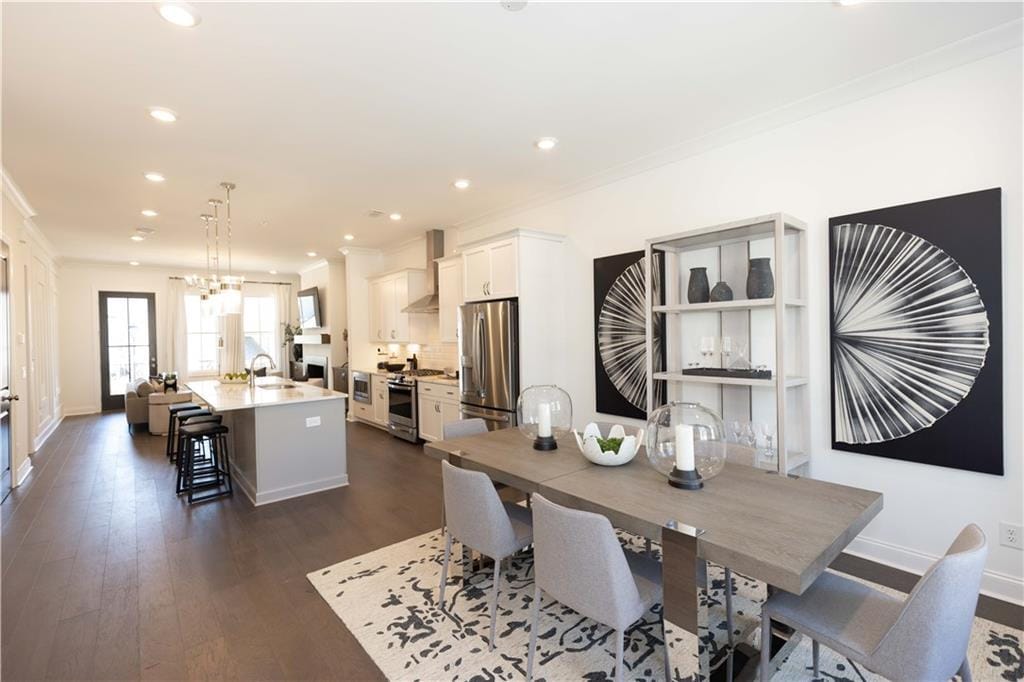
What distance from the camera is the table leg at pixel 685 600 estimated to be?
1501 mm

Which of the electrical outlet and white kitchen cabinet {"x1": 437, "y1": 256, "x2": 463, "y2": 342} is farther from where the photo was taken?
white kitchen cabinet {"x1": 437, "y1": 256, "x2": 463, "y2": 342}

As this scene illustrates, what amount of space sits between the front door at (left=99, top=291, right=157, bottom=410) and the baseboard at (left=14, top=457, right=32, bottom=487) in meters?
4.46

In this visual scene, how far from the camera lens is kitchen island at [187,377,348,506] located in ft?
13.0

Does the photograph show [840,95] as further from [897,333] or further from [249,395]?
[249,395]

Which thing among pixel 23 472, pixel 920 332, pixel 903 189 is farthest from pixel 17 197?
pixel 920 332

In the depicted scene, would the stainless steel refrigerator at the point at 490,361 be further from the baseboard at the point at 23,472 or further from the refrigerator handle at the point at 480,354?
the baseboard at the point at 23,472

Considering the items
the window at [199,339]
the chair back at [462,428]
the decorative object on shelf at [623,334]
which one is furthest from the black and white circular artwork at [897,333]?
the window at [199,339]

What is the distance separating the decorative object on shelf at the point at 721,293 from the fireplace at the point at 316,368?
757cm

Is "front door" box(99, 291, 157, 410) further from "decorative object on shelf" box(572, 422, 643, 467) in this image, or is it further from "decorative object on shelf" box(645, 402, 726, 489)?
"decorative object on shelf" box(645, 402, 726, 489)

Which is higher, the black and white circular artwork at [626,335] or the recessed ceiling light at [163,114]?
the recessed ceiling light at [163,114]

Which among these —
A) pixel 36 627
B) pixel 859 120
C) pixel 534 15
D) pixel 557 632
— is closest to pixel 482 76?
pixel 534 15

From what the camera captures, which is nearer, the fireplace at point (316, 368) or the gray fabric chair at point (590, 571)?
the gray fabric chair at point (590, 571)

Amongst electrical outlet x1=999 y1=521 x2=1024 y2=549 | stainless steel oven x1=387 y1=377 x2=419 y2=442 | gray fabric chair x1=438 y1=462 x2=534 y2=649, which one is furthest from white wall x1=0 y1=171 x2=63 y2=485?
electrical outlet x1=999 y1=521 x2=1024 y2=549

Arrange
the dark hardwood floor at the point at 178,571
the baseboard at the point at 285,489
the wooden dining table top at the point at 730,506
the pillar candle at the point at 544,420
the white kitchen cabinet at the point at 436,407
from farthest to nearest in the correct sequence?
the white kitchen cabinet at the point at 436,407, the baseboard at the point at 285,489, the pillar candle at the point at 544,420, the dark hardwood floor at the point at 178,571, the wooden dining table top at the point at 730,506
